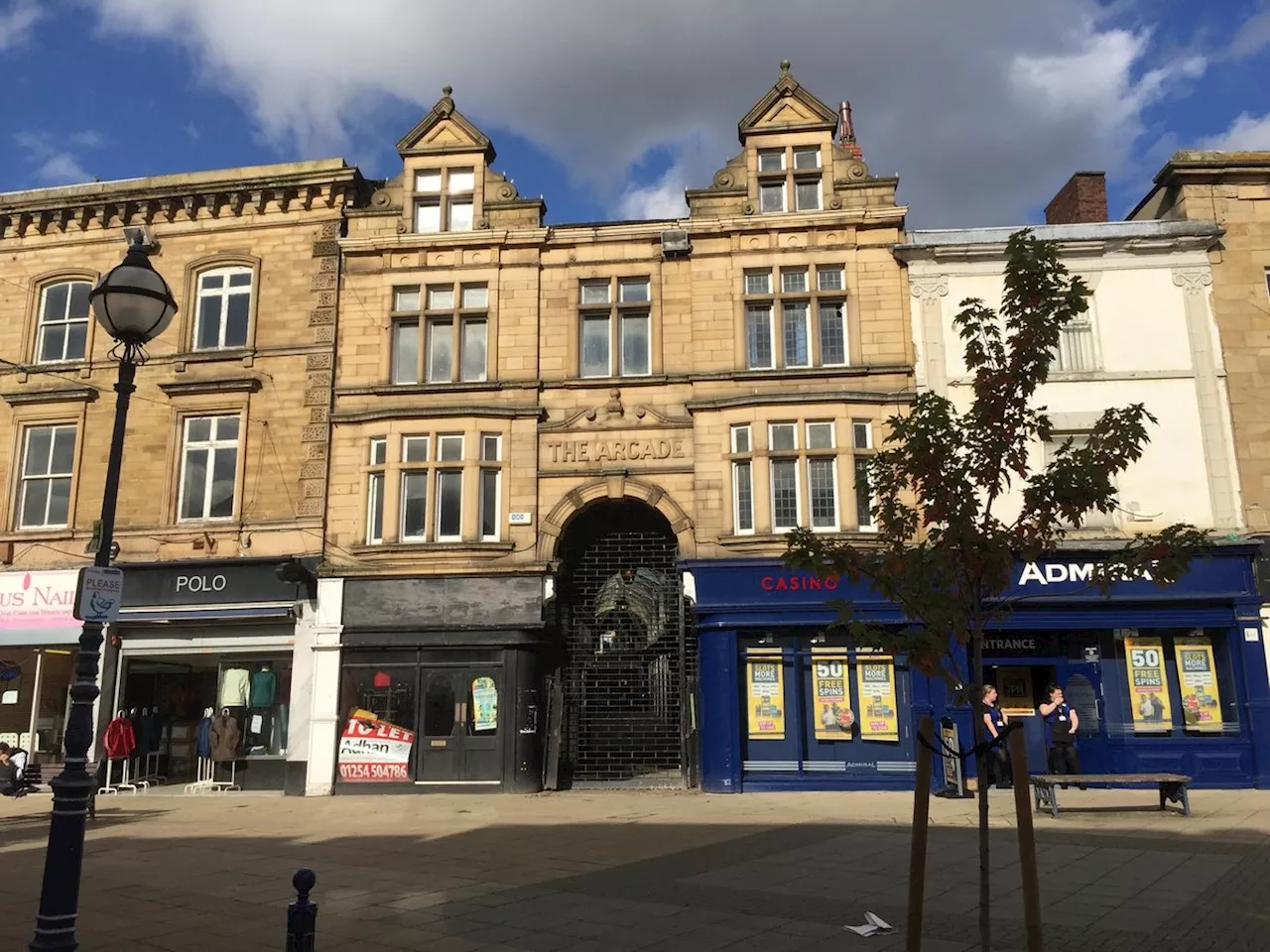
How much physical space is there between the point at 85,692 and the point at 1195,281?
19.6 m

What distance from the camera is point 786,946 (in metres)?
7.29

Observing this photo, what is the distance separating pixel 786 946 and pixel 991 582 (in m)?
3.11

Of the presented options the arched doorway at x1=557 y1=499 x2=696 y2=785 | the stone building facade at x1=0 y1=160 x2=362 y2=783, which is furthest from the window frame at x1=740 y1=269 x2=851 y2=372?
the stone building facade at x1=0 y1=160 x2=362 y2=783

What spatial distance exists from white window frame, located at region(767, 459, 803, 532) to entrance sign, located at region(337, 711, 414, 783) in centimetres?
799

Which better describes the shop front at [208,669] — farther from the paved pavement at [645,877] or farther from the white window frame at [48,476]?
the paved pavement at [645,877]

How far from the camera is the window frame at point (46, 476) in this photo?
20.5m

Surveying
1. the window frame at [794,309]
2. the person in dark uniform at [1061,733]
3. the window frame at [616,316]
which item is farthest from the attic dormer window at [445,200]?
the person in dark uniform at [1061,733]

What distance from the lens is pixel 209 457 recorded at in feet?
66.7

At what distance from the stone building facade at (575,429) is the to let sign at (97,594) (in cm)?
1120

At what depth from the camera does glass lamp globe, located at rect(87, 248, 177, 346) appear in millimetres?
7422

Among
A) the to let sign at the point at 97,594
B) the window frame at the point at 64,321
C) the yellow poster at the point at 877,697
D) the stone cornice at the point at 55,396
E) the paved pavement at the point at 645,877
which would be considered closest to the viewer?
the to let sign at the point at 97,594

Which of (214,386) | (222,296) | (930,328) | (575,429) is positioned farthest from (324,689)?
(930,328)

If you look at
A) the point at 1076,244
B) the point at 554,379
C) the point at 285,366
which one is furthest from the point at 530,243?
the point at 1076,244

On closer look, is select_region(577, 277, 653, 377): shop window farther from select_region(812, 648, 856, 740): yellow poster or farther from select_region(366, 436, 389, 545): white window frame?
select_region(812, 648, 856, 740): yellow poster
